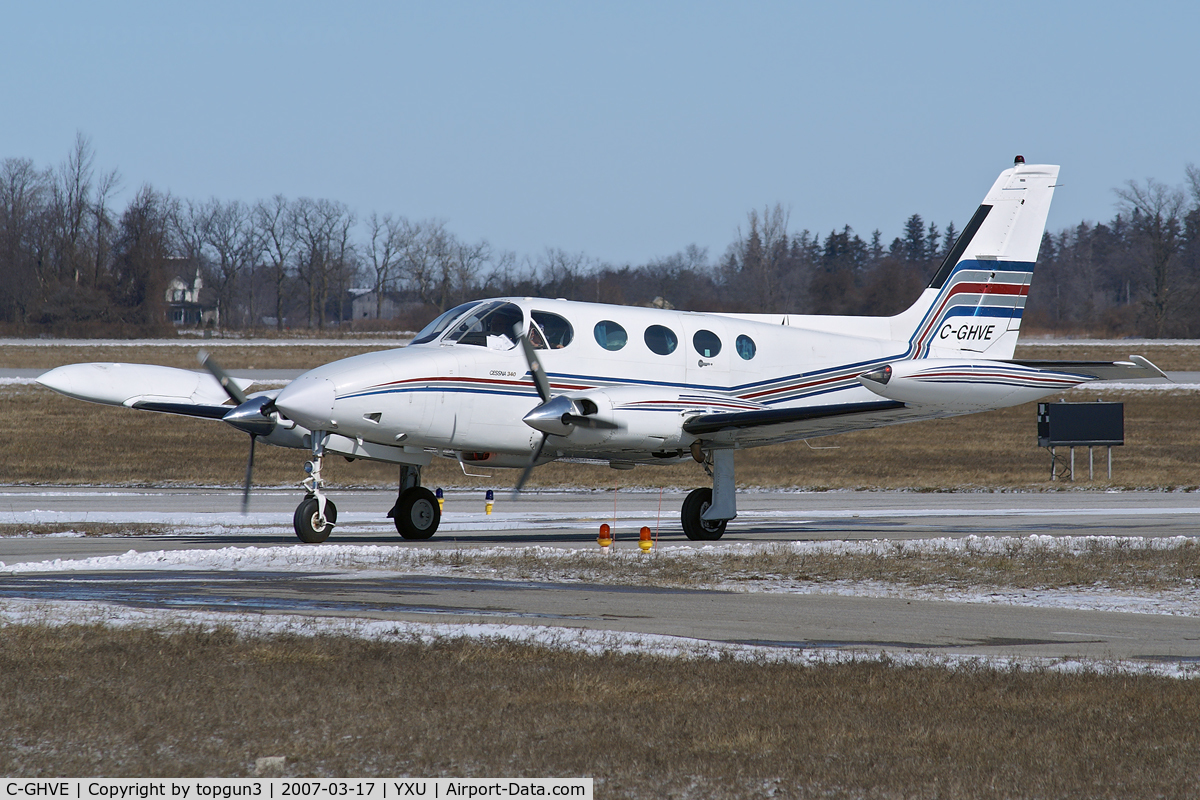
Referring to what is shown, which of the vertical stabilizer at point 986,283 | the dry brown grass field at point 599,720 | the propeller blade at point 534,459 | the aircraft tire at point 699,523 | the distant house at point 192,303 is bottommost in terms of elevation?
the aircraft tire at point 699,523

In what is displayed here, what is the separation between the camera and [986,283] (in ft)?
72.1

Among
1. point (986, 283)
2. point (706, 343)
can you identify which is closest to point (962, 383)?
point (706, 343)

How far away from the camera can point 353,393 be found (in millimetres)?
16422

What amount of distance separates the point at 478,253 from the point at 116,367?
189ft

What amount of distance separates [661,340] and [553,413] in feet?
9.45

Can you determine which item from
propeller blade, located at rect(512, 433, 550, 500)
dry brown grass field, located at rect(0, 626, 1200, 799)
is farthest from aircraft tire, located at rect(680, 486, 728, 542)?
dry brown grass field, located at rect(0, 626, 1200, 799)

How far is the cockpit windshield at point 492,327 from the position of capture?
58.1ft

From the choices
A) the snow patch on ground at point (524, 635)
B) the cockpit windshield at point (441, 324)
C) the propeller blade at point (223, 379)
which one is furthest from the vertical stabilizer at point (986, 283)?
the snow patch on ground at point (524, 635)

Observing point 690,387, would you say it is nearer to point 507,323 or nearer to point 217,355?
point 507,323

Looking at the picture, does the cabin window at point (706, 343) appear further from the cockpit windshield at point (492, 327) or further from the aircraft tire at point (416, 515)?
the aircraft tire at point (416, 515)

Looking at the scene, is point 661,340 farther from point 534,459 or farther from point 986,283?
point 986,283

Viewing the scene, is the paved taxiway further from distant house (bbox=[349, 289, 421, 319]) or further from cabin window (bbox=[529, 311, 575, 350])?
distant house (bbox=[349, 289, 421, 319])

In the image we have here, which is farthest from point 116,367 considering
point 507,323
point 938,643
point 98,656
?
point 938,643

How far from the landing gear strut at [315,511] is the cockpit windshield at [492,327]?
2.52 metres
